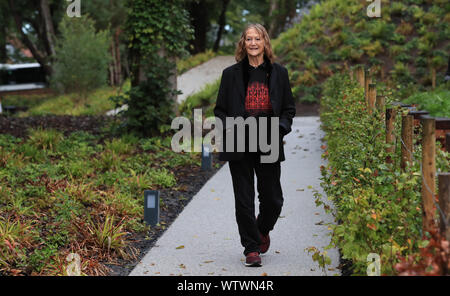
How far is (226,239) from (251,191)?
1.15 meters

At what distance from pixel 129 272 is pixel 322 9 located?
69.5 ft

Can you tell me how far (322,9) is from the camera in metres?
25.0

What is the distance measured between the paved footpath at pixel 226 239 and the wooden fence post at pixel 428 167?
135cm

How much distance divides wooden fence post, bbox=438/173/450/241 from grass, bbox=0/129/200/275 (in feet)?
9.51

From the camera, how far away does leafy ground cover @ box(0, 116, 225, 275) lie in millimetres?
5555

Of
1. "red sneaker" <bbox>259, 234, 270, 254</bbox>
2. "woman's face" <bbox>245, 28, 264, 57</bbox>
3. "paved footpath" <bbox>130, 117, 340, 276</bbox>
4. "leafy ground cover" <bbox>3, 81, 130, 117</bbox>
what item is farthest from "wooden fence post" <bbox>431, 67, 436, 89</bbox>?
"woman's face" <bbox>245, 28, 264, 57</bbox>

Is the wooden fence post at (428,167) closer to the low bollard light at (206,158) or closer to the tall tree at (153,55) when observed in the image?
the low bollard light at (206,158)

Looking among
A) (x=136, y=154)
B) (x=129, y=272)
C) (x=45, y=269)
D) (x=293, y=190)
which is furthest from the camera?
(x=136, y=154)

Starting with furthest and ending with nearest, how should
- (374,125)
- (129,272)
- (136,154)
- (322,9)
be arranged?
(322,9)
(136,154)
(374,125)
(129,272)

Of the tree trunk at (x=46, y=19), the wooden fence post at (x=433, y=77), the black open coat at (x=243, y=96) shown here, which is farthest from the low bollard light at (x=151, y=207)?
the tree trunk at (x=46, y=19)

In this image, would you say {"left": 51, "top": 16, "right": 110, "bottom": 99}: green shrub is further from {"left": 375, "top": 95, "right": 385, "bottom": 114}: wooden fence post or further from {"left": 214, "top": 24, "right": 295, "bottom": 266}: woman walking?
{"left": 214, "top": 24, "right": 295, "bottom": 266}: woman walking

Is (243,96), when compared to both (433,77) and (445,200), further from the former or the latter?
(433,77)

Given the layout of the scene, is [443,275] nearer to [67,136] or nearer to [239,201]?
[239,201]
